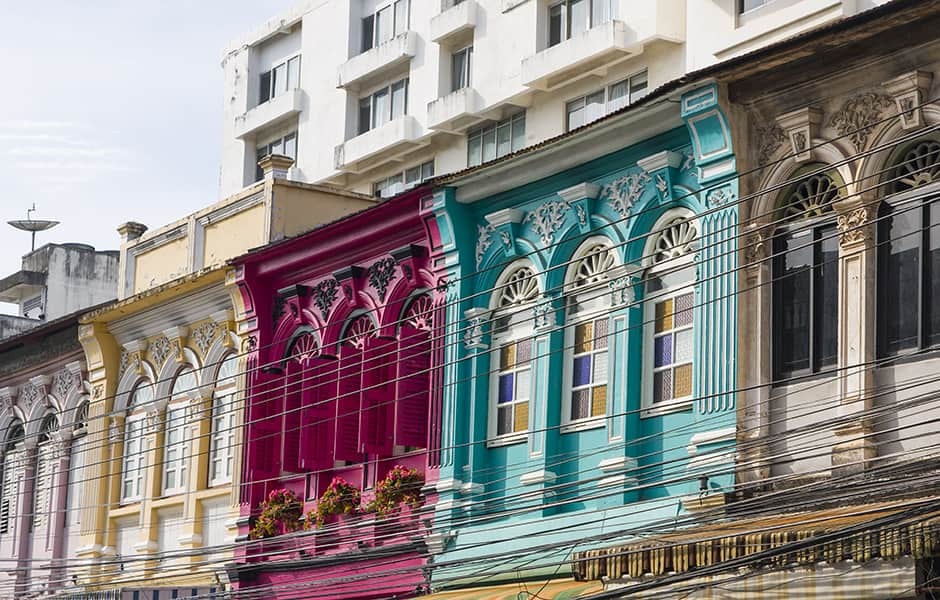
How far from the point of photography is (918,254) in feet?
52.3

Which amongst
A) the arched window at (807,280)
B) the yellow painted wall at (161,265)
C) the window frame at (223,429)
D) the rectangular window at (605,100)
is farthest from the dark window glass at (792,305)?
the rectangular window at (605,100)

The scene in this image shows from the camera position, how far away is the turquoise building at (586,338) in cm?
1739

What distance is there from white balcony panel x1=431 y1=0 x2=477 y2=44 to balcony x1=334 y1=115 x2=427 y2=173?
1.45 meters

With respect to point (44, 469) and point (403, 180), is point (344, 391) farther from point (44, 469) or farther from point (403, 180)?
point (403, 180)

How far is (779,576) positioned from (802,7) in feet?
41.3

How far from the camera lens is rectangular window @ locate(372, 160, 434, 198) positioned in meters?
34.3

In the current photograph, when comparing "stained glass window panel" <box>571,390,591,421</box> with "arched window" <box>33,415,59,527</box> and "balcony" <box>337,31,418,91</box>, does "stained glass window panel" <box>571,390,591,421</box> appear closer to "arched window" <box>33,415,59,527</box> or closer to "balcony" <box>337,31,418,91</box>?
"arched window" <box>33,415,59,527</box>

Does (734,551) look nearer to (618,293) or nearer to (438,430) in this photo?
(618,293)

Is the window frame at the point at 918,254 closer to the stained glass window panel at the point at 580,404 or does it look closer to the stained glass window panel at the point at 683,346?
the stained glass window panel at the point at 683,346

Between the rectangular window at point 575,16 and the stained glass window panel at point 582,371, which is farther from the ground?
the rectangular window at point 575,16

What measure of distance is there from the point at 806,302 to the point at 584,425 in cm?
289

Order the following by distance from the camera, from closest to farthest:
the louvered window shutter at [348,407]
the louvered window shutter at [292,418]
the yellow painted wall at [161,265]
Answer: the louvered window shutter at [348,407] → the louvered window shutter at [292,418] → the yellow painted wall at [161,265]

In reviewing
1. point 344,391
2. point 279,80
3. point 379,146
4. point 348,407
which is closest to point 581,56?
point 379,146

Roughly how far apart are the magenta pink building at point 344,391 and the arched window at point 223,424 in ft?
2.11
